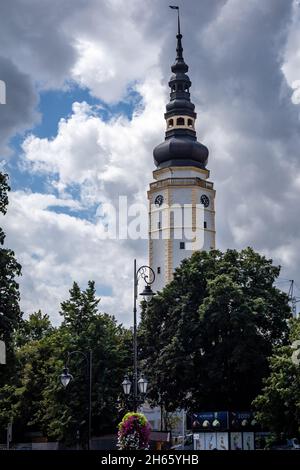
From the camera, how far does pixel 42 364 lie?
6431 cm

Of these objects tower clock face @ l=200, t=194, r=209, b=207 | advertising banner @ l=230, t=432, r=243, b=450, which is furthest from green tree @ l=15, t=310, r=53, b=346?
advertising banner @ l=230, t=432, r=243, b=450

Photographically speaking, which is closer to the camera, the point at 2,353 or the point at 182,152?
the point at 2,353

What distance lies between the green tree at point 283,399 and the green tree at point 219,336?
244 inches

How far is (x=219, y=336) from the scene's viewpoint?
5372cm

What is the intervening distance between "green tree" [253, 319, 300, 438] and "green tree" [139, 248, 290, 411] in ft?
20.4

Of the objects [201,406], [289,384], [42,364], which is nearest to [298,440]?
[289,384]

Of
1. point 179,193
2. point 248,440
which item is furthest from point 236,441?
point 179,193

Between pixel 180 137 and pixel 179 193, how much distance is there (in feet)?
22.3

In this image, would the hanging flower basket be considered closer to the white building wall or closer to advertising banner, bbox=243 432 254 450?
advertising banner, bbox=243 432 254 450

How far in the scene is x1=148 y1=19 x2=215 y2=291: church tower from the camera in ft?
302

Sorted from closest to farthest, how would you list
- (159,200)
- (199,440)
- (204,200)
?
(199,440) < (204,200) < (159,200)

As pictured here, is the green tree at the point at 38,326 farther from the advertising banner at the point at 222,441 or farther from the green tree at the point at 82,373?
the advertising banner at the point at 222,441

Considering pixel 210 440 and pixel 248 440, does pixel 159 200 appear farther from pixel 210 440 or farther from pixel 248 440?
pixel 210 440

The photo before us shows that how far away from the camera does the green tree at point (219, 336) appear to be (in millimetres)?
51562
